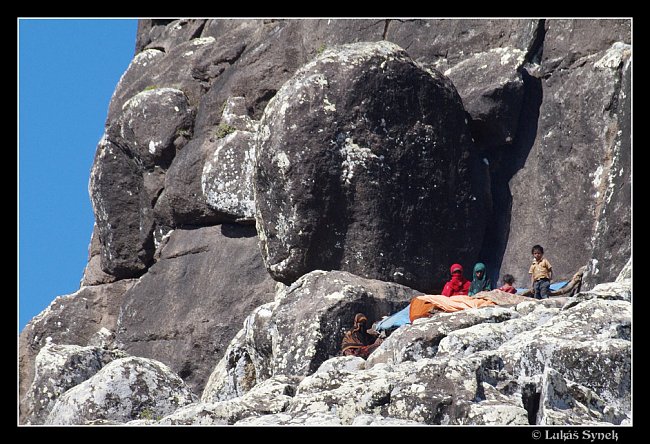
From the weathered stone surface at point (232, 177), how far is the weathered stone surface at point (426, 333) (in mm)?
9465

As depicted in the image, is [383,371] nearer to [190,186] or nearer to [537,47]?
[537,47]

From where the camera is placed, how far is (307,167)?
88.6 ft

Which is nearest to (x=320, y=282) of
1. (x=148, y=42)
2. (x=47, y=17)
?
(x=47, y=17)

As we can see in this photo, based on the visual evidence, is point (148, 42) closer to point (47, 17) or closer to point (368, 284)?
point (368, 284)

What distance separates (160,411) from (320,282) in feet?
13.8

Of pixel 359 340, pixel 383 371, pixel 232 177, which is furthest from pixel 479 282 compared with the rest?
pixel 232 177

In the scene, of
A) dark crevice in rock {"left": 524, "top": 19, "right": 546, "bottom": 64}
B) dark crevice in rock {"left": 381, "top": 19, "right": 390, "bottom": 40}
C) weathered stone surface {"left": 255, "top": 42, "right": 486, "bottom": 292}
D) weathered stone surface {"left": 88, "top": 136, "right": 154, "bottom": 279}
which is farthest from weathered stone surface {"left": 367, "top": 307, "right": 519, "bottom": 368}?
weathered stone surface {"left": 88, "top": 136, "right": 154, "bottom": 279}

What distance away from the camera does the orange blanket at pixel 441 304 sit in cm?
2281

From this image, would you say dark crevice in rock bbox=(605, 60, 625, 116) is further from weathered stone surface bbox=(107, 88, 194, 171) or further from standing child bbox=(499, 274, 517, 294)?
weathered stone surface bbox=(107, 88, 194, 171)

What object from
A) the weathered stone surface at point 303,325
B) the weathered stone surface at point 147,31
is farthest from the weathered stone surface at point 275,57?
the weathered stone surface at point 303,325

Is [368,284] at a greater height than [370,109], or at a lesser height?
lesser

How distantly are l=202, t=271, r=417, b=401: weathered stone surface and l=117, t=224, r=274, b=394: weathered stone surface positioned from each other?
150 inches

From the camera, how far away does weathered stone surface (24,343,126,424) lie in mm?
24984

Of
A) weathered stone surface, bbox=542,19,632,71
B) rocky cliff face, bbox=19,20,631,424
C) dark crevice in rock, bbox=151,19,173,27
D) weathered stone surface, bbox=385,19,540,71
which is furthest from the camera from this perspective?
dark crevice in rock, bbox=151,19,173,27
